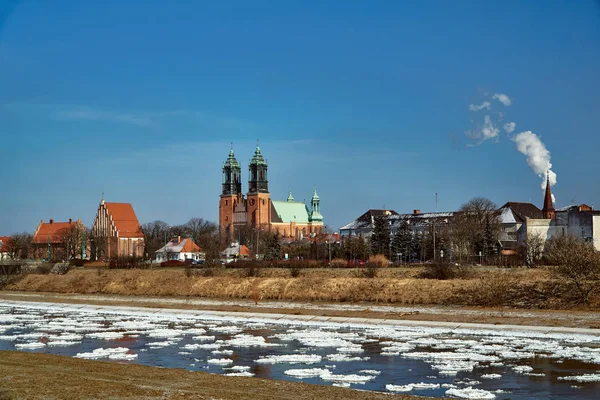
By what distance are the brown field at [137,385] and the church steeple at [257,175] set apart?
573 feet

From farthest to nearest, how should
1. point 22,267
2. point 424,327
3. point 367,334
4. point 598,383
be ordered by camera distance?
point 22,267 → point 424,327 → point 367,334 → point 598,383

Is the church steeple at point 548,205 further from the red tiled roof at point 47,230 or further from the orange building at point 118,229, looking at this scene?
the red tiled roof at point 47,230

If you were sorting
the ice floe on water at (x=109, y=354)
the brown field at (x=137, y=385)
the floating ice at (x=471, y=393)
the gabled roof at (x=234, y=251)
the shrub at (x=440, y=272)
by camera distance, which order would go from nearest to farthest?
the brown field at (x=137, y=385)
the floating ice at (x=471, y=393)
the ice floe on water at (x=109, y=354)
the shrub at (x=440, y=272)
the gabled roof at (x=234, y=251)

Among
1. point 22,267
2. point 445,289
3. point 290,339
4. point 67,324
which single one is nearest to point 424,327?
point 290,339

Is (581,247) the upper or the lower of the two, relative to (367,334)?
upper

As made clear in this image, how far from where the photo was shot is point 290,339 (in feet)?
99.0

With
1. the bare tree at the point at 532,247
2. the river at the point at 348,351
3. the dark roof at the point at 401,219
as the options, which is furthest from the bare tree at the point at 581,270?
the dark roof at the point at 401,219

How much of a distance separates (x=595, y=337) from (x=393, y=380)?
12.0 metres

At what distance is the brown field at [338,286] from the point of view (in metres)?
43.0

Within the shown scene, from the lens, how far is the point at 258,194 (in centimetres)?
19425

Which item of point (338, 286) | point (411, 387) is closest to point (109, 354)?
point (411, 387)

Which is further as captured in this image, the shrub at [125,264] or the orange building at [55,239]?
the orange building at [55,239]

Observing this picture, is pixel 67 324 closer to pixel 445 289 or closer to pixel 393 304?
pixel 393 304

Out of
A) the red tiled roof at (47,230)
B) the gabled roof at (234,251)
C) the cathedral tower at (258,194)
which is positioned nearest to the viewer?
the gabled roof at (234,251)
